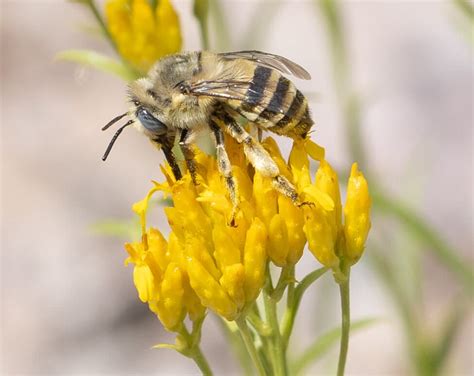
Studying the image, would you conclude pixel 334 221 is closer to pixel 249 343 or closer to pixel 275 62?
pixel 249 343

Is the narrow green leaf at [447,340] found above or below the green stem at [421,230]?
below

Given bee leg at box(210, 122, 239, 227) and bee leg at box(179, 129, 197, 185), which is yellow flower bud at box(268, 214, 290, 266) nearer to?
bee leg at box(210, 122, 239, 227)

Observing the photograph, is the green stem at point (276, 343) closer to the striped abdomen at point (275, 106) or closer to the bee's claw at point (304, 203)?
the bee's claw at point (304, 203)

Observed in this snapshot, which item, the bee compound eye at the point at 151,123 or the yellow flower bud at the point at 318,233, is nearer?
the yellow flower bud at the point at 318,233

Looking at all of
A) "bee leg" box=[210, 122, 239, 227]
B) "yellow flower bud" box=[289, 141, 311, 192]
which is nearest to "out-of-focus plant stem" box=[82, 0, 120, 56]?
"bee leg" box=[210, 122, 239, 227]

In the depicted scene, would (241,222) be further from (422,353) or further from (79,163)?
(79,163)

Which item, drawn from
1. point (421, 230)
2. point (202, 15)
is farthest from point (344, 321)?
point (202, 15)

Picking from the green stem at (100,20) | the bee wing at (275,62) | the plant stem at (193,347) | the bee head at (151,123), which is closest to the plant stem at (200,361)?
the plant stem at (193,347)
